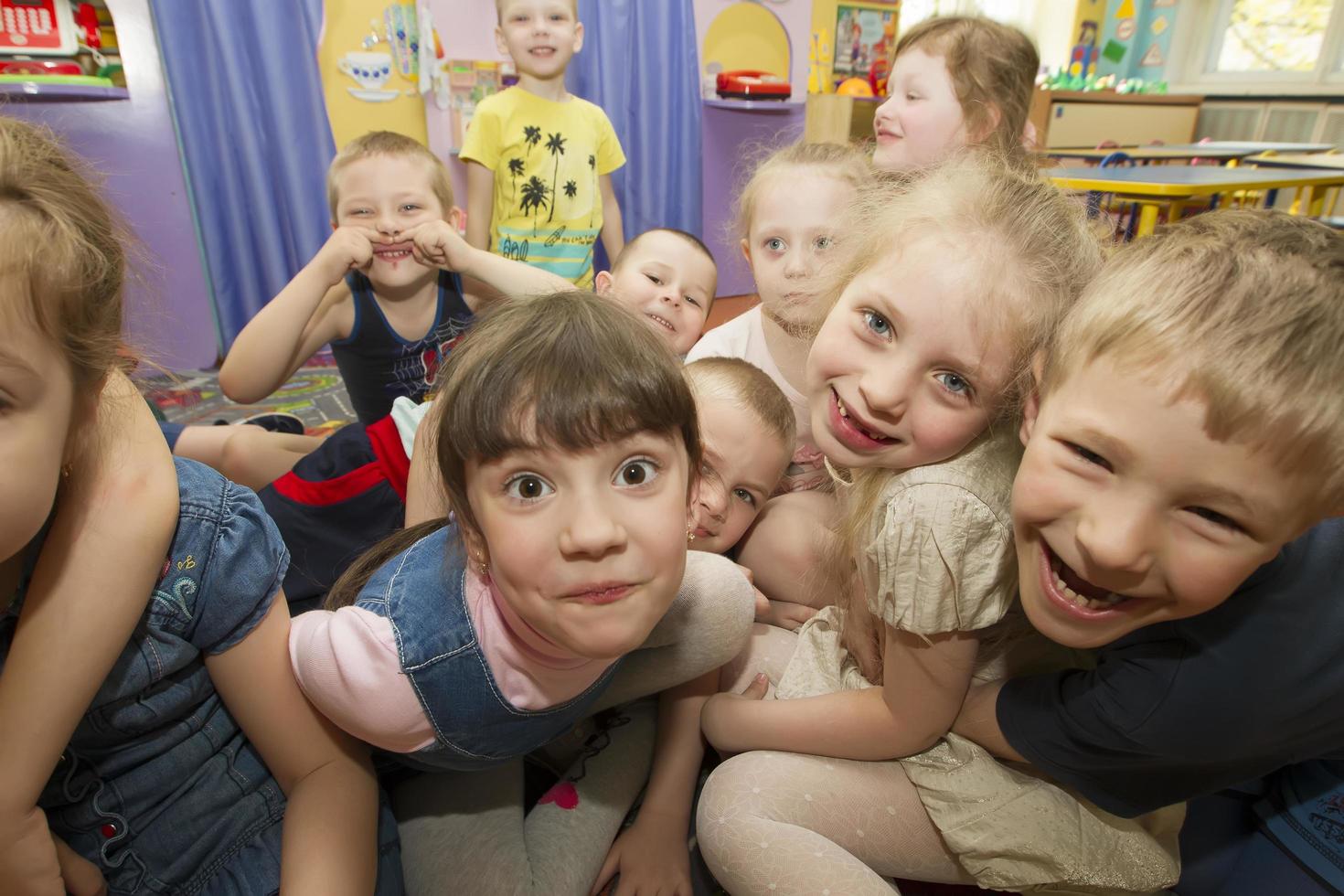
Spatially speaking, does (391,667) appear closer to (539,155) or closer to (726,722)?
(726,722)

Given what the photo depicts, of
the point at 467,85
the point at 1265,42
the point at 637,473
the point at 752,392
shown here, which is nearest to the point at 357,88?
the point at 467,85

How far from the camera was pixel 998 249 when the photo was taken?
2.59ft

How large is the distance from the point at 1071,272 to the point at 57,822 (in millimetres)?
1114

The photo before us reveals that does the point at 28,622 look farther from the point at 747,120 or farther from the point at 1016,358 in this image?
the point at 747,120

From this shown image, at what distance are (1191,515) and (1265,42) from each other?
293 inches

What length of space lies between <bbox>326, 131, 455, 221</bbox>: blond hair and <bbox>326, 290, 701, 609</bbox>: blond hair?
3.44 ft

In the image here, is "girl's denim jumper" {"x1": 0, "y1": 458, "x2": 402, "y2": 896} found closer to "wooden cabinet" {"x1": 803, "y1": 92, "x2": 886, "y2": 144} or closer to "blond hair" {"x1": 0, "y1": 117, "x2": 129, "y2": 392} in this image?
"blond hair" {"x1": 0, "y1": 117, "x2": 129, "y2": 392}

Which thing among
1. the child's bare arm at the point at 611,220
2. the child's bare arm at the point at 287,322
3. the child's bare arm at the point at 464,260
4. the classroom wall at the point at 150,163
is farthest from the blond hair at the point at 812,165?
the classroom wall at the point at 150,163

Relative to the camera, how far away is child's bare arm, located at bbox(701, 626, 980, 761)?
2.77 feet

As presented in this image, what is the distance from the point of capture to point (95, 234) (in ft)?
2.00

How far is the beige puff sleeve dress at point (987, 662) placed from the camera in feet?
2.56

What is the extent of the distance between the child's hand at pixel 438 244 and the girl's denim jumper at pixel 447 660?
2.88 ft

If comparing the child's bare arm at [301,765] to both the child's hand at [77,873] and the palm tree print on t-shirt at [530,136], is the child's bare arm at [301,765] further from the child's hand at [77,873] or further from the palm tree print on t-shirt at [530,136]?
the palm tree print on t-shirt at [530,136]

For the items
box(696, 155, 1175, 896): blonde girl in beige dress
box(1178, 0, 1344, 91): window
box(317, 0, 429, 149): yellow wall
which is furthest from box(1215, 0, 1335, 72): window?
box(696, 155, 1175, 896): blonde girl in beige dress
